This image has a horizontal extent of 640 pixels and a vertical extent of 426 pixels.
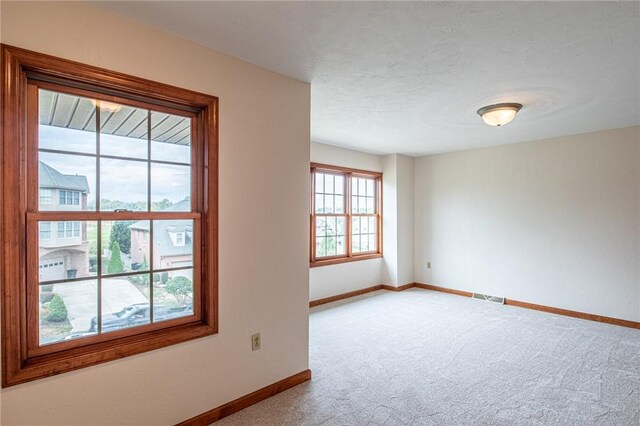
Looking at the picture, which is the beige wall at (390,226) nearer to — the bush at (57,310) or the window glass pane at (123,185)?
the window glass pane at (123,185)

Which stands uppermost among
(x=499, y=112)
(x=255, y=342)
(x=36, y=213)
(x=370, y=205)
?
(x=499, y=112)

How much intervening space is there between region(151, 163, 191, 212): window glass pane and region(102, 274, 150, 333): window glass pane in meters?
0.46

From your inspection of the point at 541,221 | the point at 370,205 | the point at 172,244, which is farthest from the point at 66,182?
the point at 541,221

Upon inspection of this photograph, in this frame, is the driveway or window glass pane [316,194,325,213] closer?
the driveway

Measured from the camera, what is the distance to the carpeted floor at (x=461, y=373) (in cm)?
237

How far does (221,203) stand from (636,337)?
4.65 m

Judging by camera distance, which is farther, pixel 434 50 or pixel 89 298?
pixel 434 50

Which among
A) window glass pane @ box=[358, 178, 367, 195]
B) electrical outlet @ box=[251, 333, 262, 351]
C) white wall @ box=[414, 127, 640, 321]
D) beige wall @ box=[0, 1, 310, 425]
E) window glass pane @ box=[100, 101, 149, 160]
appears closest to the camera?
beige wall @ box=[0, 1, 310, 425]

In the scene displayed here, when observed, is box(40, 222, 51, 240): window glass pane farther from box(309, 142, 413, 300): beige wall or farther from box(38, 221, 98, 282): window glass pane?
box(309, 142, 413, 300): beige wall

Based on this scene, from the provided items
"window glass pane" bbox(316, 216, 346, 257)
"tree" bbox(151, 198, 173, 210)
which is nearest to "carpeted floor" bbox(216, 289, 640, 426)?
"window glass pane" bbox(316, 216, 346, 257)

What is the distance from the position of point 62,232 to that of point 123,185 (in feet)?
1.30

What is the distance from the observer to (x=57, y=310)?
183 cm

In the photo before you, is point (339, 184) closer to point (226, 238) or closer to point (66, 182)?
point (226, 238)

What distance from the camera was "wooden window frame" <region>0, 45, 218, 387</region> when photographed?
160cm
